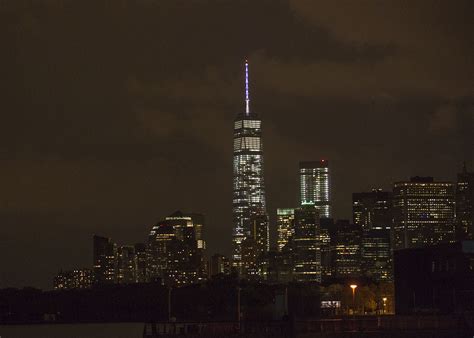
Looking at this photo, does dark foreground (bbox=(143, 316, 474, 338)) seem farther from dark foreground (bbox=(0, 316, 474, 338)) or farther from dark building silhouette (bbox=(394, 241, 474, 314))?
dark building silhouette (bbox=(394, 241, 474, 314))

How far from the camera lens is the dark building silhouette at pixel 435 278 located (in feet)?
405

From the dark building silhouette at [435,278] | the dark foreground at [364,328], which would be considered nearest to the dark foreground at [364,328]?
the dark foreground at [364,328]

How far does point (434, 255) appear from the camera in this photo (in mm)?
130750

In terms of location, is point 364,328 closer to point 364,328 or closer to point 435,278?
point 364,328

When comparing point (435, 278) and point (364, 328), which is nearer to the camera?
point (364, 328)

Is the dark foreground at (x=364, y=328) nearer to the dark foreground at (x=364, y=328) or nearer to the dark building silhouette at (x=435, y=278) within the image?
the dark foreground at (x=364, y=328)

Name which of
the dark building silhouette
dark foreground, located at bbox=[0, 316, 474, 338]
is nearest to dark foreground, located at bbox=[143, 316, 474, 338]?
dark foreground, located at bbox=[0, 316, 474, 338]

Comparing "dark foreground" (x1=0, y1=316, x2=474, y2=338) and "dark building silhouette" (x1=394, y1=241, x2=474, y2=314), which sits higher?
"dark building silhouette" (x1=394, y1=241, x2=474, y2=314)

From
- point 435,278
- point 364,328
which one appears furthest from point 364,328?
point 435,278

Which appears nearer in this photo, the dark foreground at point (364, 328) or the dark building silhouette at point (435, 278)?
the dark foreground at point (364, 328)

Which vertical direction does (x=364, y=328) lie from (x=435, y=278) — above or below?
below

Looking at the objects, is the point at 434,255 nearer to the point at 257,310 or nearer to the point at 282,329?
the point at 282,329

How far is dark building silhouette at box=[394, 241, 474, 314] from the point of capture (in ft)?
405

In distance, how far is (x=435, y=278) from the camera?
12925 centimetres
